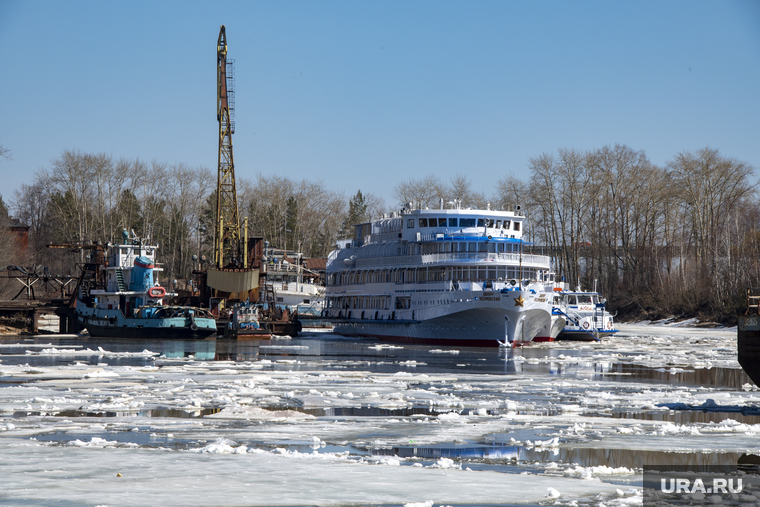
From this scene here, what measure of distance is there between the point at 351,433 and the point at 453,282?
120 feet

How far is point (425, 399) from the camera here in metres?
21.3

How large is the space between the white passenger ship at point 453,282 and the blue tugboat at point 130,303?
12679 mm

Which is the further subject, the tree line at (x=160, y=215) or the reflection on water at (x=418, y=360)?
the tree line at (x=160, y=215)

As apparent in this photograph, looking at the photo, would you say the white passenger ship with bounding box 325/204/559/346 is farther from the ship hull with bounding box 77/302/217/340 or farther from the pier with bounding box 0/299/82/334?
the pier with bounding box 0/299/82/334

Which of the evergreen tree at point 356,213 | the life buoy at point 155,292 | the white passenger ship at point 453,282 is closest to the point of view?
the white passenger ship at point 453,282

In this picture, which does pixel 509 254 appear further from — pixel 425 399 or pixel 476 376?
pixel 425 399

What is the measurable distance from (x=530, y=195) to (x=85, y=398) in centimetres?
8594

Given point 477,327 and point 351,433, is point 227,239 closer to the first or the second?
point 477,327

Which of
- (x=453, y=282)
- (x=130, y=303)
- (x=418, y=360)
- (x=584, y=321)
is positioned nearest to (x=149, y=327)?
(x=130, y=303)

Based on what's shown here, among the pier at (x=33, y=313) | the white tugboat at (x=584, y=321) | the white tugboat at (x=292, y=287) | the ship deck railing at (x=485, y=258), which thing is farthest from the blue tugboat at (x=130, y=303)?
the white tugboat at (x=292, y=287)

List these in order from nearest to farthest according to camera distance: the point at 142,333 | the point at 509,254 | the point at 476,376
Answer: the point at 476,376 < the point at 509,254 < the point at 142,333

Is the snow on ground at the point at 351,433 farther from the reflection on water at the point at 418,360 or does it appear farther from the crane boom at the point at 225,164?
the crane boom at the point at 225,164

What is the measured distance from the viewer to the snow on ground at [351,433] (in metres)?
10.8

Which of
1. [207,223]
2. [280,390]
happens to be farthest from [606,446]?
[207,223]
